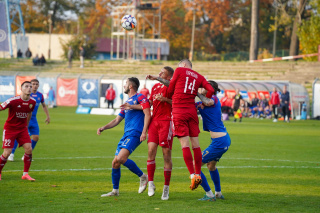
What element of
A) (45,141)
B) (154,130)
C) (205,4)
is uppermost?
(205,4)

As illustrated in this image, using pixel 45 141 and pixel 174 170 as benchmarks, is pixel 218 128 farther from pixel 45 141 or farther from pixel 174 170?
pixel 45 141

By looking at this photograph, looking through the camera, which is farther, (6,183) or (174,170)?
(174,170)

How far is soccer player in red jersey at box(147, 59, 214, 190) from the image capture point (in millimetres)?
8523

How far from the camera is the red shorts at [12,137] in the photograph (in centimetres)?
1066

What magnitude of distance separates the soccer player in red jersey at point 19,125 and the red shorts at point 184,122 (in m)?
3.66

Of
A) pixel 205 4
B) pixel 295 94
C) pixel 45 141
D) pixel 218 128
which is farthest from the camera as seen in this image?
pixel 205 4

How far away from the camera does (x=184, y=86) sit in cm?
860

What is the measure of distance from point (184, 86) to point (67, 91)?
121 feet

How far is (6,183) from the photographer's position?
10242mm

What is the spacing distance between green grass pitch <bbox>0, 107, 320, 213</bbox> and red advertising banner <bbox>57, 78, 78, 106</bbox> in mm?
25221

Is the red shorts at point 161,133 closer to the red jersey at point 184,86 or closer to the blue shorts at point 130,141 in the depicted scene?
the blue shorts at point 130,141

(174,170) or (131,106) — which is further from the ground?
(131,106)

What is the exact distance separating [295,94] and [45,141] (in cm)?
2244

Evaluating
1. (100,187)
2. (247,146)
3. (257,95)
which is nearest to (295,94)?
(257,95)
